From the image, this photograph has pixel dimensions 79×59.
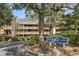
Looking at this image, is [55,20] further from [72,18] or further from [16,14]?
[16,14]

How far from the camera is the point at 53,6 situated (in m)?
→ 2.77

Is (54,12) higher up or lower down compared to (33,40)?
higher up

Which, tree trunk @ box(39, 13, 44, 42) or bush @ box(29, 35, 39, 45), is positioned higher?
tree trunk @ box(39, 13, 44, 42)

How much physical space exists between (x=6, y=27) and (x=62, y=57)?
2.05ft

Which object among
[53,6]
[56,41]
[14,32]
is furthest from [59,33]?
[14,32]

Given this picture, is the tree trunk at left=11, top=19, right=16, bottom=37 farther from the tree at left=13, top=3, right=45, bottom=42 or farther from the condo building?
the tree at left=13, top=3, right=45, bottom=42

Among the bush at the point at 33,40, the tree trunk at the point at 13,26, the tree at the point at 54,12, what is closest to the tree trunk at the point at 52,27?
the tree at the point at 54,12

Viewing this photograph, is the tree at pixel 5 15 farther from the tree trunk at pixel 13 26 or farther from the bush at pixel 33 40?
the bush at pixel 33 40

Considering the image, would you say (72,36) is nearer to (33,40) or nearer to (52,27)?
(52,27)

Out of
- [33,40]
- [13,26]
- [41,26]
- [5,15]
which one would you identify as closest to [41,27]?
[41,26]

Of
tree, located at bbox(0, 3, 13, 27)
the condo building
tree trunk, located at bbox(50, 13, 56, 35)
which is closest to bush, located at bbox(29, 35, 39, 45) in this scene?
the condo building

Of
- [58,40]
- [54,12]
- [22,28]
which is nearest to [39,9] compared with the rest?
[54,12]

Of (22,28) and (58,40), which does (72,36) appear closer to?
(58,40)

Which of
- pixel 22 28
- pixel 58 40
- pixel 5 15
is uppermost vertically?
pixel 5 15
